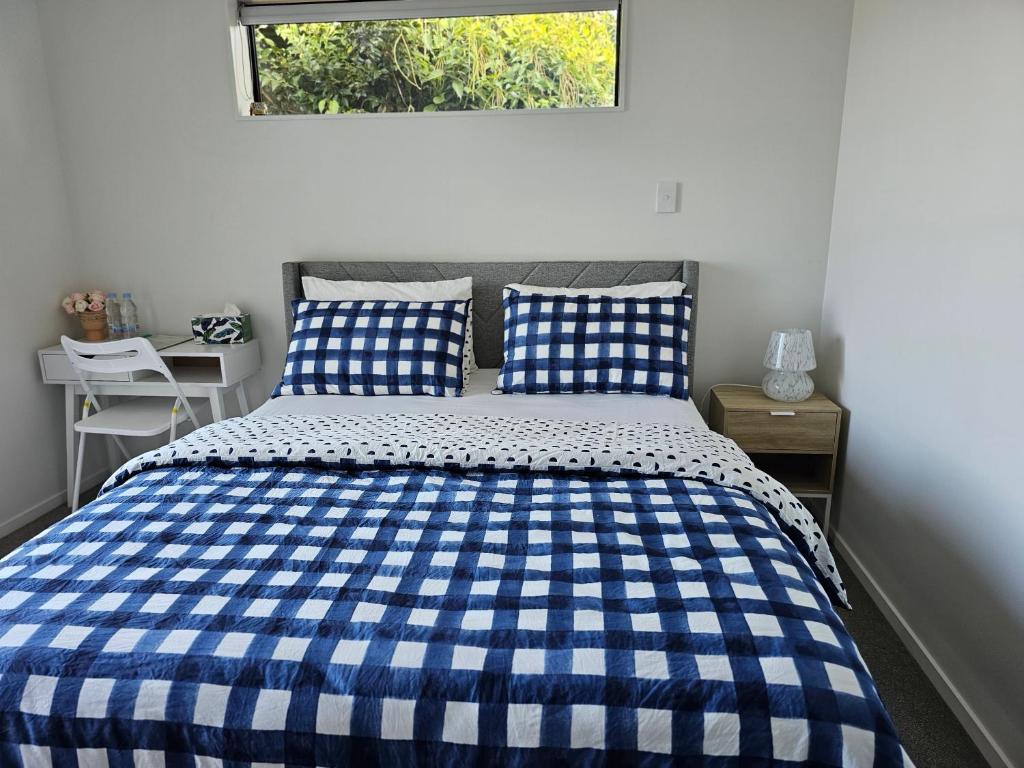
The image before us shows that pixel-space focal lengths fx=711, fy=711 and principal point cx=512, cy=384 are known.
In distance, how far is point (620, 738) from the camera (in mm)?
976

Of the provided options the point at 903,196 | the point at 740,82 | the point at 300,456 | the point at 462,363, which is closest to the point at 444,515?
the point at 300,456

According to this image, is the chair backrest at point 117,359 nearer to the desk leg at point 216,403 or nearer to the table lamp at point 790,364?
the desk leg at point 216,403

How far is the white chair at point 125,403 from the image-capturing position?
2.45 m

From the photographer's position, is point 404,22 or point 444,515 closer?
point 444,515

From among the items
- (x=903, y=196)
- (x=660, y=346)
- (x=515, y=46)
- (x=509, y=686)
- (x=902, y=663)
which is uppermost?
(x=515, y=46)

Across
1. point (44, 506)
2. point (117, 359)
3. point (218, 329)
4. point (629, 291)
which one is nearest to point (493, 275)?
point (629, 291)

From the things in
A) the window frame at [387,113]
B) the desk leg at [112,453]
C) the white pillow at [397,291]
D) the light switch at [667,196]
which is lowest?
the desk leg at [112,453]

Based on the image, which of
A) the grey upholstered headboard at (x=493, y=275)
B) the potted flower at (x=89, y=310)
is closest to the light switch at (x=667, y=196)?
the grey upholstered headboard at (x=493, y=275)

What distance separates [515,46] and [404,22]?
454 mm

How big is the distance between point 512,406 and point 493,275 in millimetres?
685

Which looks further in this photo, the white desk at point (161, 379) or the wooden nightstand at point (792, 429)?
the white desk at point (161, 379)

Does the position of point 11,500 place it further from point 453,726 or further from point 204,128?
point 453,726

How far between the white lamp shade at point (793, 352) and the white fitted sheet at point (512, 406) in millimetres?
399

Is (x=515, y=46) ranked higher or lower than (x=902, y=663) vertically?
higher
